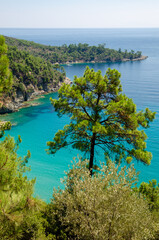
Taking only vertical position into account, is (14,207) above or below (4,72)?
below

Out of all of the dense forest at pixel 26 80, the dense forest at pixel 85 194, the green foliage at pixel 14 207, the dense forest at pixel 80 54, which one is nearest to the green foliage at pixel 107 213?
the dense forest at pixel 85 194

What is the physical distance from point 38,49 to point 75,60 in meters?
24.7

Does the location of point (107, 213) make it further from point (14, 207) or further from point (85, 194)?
point (14, 207)

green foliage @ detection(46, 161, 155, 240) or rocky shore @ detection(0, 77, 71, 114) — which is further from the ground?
green foliage @ detection(46, 161, 155, 240)

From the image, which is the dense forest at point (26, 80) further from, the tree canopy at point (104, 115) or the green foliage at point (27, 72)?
the tree canopy at point (104, 115)

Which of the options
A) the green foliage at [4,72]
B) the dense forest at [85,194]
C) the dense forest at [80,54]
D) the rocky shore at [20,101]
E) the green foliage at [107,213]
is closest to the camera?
the green foliage at [107,213]

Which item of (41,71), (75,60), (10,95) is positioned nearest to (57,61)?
(75,60)

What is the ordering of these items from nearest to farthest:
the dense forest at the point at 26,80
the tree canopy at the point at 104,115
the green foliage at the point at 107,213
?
the green foliage at the point at 107,213, the tree canopy at the point at 104,115, the dense forest at the point at 26,80

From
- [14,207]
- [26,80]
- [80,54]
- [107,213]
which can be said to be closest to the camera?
[107,213]

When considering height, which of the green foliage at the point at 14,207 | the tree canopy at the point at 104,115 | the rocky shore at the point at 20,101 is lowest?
the rocky shore at the point at 20,101

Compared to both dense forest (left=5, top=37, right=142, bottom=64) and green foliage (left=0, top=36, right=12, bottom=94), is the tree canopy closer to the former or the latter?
green foliage (left=0, top=36, right=12, bottom=94)

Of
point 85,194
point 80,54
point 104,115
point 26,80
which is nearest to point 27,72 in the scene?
point 26,80

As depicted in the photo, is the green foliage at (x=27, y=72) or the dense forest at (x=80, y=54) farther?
the dense forest at (x=80, y=54)

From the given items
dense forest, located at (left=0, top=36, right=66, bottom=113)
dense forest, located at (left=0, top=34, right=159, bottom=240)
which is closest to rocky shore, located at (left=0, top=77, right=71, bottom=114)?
dense forest, located at (left=0, top=36, right=66, bottom=113)
